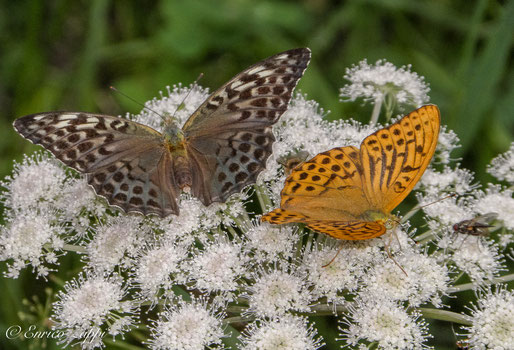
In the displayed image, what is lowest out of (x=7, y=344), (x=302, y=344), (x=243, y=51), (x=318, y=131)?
(x=7, y=344)

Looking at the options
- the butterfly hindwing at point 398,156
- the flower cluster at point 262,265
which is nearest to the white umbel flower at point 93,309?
the flower cluster at point 262,265

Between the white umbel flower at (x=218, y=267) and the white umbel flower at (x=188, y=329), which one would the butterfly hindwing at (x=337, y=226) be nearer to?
the white umbel flower at (x=218, y=267)

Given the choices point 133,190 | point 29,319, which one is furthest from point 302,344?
point 29,319

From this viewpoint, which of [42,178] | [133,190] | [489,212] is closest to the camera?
[133,190]

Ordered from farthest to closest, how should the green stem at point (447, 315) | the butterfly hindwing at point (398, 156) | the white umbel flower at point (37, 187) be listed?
the white umbel flower at point (37, 187) < the green stem at point (447, 315) < the butterfly hindwing at point (398, 156)

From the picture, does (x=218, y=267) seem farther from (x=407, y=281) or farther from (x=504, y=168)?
(x=504, y=168)

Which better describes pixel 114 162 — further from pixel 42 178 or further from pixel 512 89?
pixel 512 89
